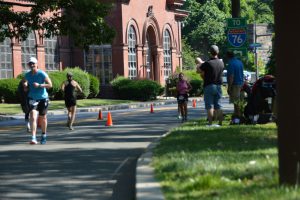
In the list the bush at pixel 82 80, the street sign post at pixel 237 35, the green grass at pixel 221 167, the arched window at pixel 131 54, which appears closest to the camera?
the green grass at pixel 221 167

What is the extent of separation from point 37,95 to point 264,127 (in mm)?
5103

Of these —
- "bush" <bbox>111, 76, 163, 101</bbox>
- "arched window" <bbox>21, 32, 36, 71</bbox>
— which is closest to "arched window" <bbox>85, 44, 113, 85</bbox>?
"bush" <bbox>111, 76, 163, 101</bbox>

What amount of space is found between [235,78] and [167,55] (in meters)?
41.0

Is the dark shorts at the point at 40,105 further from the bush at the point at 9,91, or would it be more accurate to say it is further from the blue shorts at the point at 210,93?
the bush at the point at 9,91

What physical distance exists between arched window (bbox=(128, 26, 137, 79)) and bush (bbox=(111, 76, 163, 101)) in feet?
10.4

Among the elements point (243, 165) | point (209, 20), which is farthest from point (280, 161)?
point (209, 20)

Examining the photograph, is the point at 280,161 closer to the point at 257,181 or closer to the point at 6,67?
the point at 257,181

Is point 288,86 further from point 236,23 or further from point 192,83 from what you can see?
point 192,83

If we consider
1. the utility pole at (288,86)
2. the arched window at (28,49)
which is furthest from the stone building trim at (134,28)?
the utility pole at (288,86)

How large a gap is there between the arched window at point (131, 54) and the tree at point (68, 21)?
20.9 m

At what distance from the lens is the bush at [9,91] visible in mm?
39375

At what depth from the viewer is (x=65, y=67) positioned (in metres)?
49.0

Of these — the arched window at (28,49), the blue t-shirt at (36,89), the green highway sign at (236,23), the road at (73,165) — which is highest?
the arched window at (28,49)

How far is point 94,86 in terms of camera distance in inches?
1821
